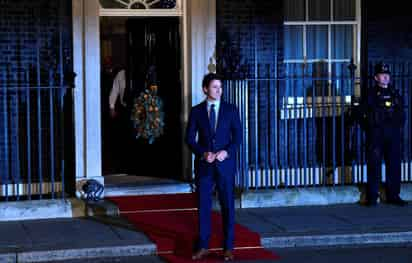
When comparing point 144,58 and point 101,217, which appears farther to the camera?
point 144,58

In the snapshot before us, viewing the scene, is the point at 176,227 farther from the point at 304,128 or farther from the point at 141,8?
the point at 141,8

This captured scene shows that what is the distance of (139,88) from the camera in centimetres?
1355

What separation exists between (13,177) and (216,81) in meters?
3.84

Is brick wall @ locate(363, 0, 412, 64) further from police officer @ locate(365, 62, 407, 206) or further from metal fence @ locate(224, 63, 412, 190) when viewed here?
police officer @ locate(365, 62, 407, 206)

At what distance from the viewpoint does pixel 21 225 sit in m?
10.9

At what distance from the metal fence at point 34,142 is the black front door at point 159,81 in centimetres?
156

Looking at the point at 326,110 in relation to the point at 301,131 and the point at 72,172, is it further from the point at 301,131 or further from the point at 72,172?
the point at 72,172

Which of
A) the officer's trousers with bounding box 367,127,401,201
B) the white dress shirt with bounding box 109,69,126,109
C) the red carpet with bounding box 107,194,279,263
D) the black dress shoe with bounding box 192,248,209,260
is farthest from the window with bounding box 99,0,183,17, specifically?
the black dress shoe with bounding box 192,248,209,260

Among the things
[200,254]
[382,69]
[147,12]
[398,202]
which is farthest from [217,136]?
[147,12]

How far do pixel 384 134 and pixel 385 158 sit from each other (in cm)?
35

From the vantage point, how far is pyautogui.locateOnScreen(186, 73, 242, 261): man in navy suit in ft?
30.3

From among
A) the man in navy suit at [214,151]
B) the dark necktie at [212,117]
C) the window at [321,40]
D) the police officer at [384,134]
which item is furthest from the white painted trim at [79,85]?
the police officer at [384,134]

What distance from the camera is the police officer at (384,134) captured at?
11859 millimetres

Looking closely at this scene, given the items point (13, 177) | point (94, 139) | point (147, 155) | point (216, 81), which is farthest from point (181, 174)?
point (216, 81)
